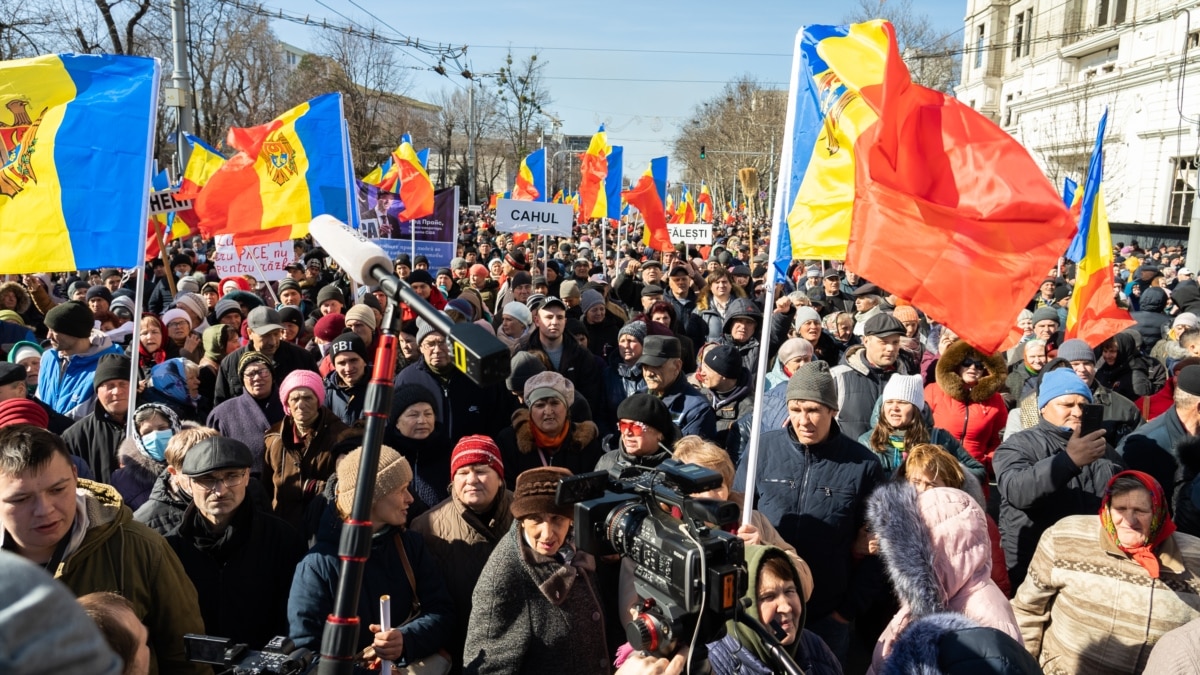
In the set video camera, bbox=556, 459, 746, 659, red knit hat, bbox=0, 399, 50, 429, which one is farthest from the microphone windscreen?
red knit hat, bbox=0, 399, 50, 429

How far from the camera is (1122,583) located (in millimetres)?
3217

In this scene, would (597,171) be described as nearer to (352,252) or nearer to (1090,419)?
(1090,419)

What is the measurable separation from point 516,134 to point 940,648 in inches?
1538

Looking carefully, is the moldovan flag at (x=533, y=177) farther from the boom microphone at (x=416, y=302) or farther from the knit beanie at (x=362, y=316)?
the boom microphone at (x=416, y=302)

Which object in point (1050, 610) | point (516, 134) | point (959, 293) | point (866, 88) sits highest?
point (516, 134)

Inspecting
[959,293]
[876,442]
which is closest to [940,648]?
[959,293]

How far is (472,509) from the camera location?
12.0 feet

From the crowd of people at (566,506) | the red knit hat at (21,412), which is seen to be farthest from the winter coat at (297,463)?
the red knit hat at (21,412)

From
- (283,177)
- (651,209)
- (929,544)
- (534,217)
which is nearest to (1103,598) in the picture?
(929,544)

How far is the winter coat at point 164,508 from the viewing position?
135 inches

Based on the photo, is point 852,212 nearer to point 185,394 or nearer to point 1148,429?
point 1148,429

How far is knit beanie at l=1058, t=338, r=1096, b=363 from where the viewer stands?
5.62 m

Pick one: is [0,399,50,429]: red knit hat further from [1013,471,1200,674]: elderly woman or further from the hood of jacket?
[1013,471,1200,674]: elderly woman

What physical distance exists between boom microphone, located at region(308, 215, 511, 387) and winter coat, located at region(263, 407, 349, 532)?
2.68m
